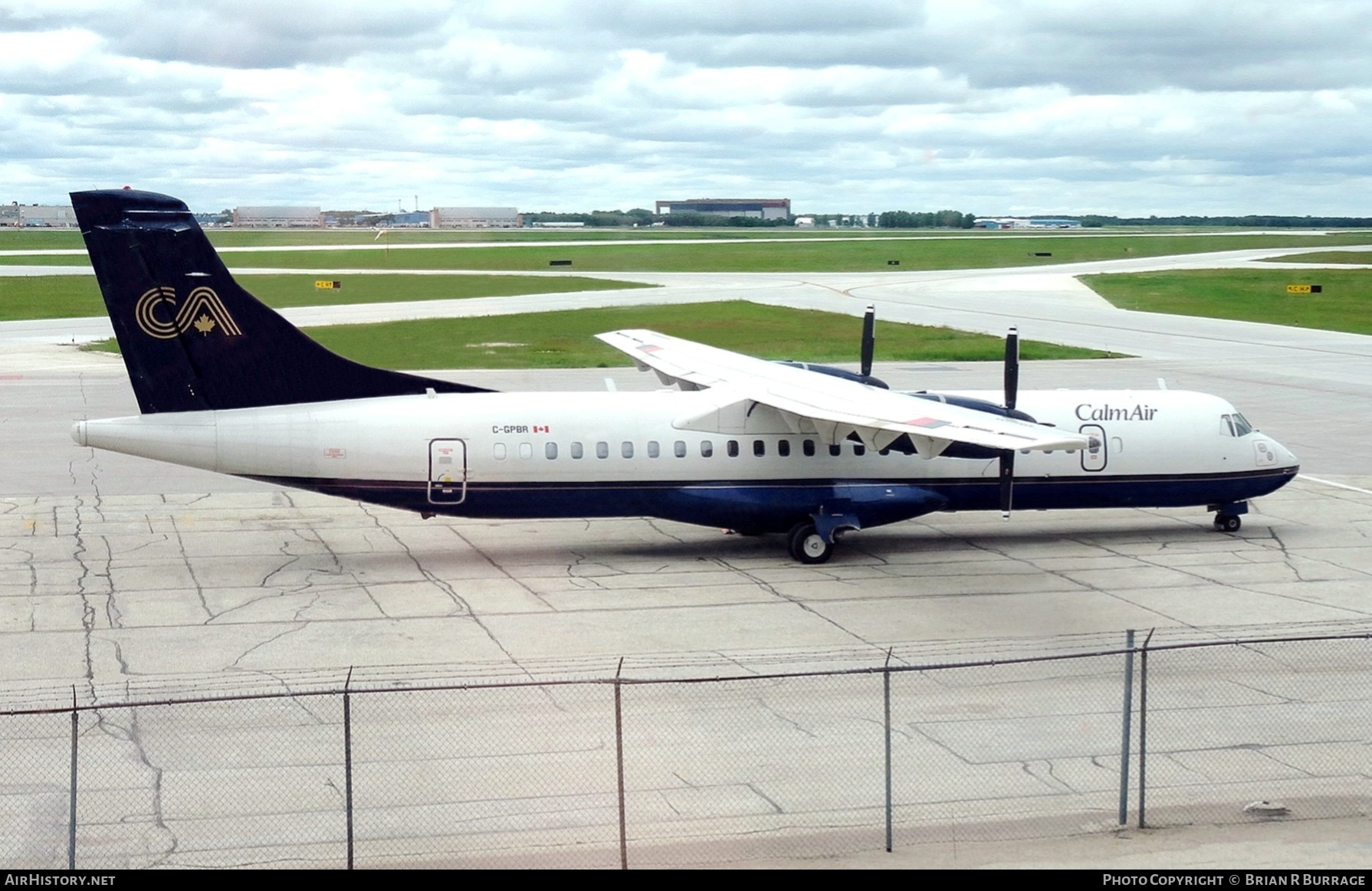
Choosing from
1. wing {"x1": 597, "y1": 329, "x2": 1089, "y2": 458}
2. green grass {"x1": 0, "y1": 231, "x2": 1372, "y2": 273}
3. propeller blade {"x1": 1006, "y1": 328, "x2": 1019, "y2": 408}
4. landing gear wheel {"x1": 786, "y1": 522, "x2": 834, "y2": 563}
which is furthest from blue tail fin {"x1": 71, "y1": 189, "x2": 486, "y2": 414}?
green grass {"x1": 0, "y1": 231, "x2": 1372, "y2": 273}

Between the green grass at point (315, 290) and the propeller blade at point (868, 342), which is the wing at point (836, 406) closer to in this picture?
the propeller blade at point (868, 342)

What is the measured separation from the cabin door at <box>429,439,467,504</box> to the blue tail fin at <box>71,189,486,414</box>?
6.38 feet

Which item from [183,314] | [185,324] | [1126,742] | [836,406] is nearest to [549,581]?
[836,406]

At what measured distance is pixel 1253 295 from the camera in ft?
308

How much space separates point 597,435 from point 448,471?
2782 mm

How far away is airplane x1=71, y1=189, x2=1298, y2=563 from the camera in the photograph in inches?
939

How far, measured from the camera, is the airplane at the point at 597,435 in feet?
78.2

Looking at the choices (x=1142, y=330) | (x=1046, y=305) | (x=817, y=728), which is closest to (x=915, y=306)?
(x=1046, y=305)

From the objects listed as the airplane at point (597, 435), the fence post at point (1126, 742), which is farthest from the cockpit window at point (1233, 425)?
the fence post at point (1126, 742)

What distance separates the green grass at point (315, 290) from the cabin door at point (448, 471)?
185 ft

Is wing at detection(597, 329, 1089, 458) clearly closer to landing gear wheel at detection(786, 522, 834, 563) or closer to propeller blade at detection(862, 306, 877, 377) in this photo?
propeller blade at detection(862, 306, 877, 377)

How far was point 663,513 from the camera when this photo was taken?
2617 cm

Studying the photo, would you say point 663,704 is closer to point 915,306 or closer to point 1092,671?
point 1092,671

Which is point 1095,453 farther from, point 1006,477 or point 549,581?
point 549,581
